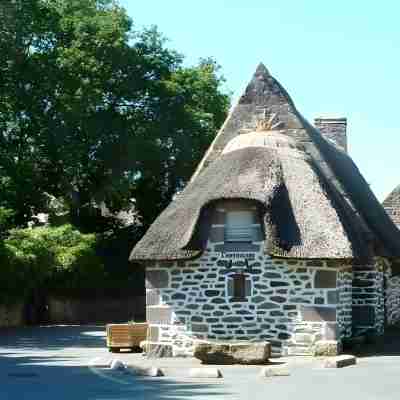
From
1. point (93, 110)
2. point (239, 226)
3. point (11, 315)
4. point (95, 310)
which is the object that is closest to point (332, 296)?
point (239, 226)

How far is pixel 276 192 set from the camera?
73.4 feet

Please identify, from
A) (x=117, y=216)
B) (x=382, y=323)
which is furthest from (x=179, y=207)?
(x=117, y=216)

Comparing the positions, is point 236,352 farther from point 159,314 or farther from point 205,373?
point 159,314

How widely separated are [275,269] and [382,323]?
7191 millimetres

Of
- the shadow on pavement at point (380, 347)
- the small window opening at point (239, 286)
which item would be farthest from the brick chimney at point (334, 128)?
the small window opening at point (239, 286)

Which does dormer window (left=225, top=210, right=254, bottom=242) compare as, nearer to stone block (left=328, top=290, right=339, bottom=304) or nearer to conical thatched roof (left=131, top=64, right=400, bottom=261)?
conical thatched roof (left=131, top=64, right=400, bottom=261)

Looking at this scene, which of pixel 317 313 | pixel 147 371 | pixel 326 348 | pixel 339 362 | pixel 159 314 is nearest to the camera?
pixel 147 371

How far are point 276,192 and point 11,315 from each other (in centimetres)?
1864

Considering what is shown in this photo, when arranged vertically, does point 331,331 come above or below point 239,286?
below

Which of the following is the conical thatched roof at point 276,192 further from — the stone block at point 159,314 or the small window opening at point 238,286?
the stone block at point 159,314

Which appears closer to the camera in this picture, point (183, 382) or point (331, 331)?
point (183, 382)

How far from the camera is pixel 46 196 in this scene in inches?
1682

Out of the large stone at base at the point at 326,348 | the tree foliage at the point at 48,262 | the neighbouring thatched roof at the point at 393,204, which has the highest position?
the neighbouring thatched roof at the point at 393,204

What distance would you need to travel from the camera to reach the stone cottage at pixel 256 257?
21516 mm
